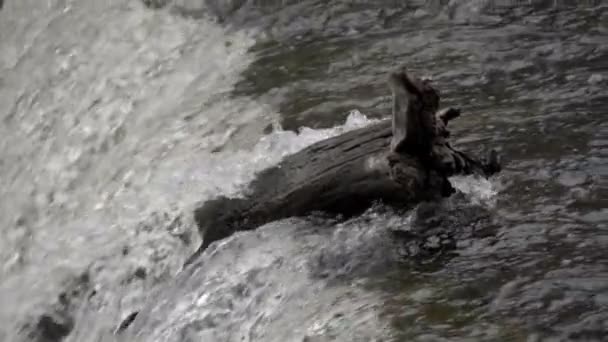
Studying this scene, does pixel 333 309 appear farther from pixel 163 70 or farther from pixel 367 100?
pixel 163 70

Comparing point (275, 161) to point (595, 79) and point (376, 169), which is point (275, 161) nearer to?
point (376, 169)

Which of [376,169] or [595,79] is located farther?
[595,79]

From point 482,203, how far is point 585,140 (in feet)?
2.55

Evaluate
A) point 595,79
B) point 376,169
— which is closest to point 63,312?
point 376,169

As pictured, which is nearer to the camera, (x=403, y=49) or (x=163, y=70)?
(x=403, y=49)

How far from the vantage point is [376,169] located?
3887mm

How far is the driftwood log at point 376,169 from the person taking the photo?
373cm

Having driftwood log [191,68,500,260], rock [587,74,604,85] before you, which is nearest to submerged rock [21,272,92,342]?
driftwood log [191,68,500,260]

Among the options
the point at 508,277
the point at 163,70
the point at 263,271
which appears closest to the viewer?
the point at 508,277

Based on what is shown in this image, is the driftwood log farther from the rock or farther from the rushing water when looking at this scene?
the rock

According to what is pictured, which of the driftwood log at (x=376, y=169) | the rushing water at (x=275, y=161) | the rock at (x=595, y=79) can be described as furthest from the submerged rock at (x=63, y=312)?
the rock at (x=595, y=79)

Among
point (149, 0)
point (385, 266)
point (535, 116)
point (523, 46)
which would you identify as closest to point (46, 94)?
point (149, 0)

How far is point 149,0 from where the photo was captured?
848 cm

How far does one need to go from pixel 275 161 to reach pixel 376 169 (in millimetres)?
968
